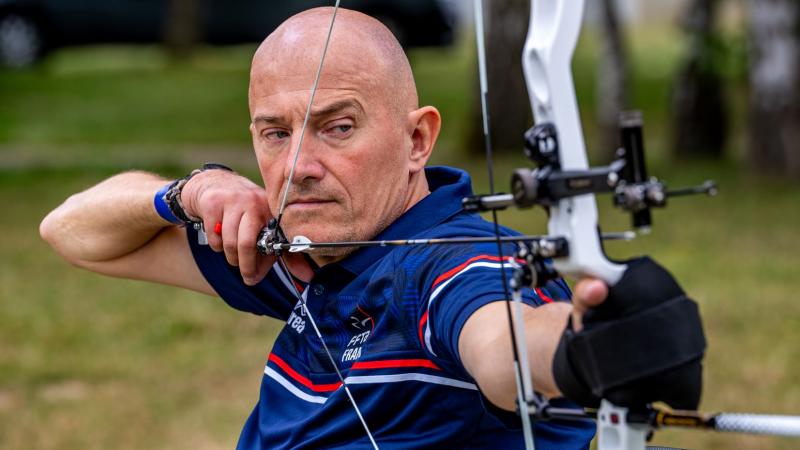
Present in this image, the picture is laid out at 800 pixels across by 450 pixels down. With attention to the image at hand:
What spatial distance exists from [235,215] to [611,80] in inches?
437

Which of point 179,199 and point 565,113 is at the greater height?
point 565,113

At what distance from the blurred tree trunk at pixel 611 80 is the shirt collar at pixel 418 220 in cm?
1070

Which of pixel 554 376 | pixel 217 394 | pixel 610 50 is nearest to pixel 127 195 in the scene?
pixel 554 376

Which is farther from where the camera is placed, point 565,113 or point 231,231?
point 231,231

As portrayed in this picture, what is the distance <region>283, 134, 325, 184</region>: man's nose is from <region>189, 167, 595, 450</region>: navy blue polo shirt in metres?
0.21

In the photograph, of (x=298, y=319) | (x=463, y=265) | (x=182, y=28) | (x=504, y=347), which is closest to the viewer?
(x=504, y=347)

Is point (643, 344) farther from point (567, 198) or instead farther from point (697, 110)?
point (697, 110)

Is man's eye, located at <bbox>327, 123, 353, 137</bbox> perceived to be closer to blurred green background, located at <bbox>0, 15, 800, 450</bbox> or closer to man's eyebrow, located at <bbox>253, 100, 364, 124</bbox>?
man's eyebrow, located at <bbox>253, 100, 364, 124</bbox>

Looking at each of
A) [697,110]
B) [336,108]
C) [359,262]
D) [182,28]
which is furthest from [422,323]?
[182,28]

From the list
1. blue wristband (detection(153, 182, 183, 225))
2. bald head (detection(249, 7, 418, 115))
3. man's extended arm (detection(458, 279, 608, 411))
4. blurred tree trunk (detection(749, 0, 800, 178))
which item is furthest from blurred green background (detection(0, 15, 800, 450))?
man's extended arm (detection(458, 279, 608, 411))

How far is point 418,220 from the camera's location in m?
2.69

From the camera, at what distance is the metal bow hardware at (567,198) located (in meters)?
1.86

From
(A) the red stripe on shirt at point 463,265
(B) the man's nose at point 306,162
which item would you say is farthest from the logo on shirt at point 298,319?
(A) the red stripe on shirt at point 463,265

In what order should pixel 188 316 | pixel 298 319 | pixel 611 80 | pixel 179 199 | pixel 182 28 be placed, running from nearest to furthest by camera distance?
pixel 298 319 → pixel 179 199 → pixel 188 316 → pixel 611 80 → pixel 182 28
